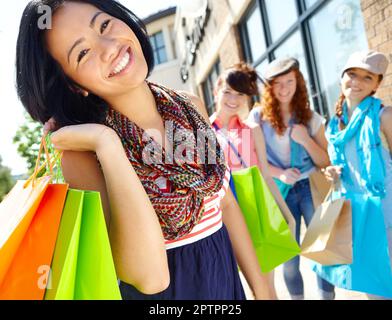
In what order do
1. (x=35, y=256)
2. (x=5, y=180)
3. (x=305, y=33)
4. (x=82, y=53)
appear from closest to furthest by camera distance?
(x=35, y=256) < (x=82, y=53) < (x=305, y=33) < (x=5, y=180)

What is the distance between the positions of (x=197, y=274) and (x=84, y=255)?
504mm

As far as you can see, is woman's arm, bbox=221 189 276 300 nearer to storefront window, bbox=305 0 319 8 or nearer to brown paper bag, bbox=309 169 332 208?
brown paper bag, bbox=309 169 332 208

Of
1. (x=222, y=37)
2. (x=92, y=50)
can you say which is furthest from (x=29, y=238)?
(x=222, y=37)

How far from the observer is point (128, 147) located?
1.15 metres

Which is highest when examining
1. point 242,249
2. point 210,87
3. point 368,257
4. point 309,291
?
point 210,87

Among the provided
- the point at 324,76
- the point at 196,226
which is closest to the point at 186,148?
the point at 196,226

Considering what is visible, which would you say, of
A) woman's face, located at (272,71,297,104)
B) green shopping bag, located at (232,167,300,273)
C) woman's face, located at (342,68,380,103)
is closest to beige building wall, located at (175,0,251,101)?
woman's face, located at (272,71,297,104)

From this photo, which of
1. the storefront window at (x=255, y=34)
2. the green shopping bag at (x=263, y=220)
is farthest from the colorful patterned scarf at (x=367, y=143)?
the storefront window at (x=255, y=34)

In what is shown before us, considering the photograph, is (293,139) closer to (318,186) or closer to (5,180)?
(318,186)

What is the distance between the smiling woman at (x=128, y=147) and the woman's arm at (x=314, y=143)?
150cm

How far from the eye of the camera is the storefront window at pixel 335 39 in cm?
375

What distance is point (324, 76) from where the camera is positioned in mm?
4594

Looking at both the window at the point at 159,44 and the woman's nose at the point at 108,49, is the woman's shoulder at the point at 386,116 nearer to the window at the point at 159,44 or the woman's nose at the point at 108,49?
the woman's nose at the point at 108,49

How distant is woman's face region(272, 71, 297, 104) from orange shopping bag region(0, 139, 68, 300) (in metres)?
2.30
